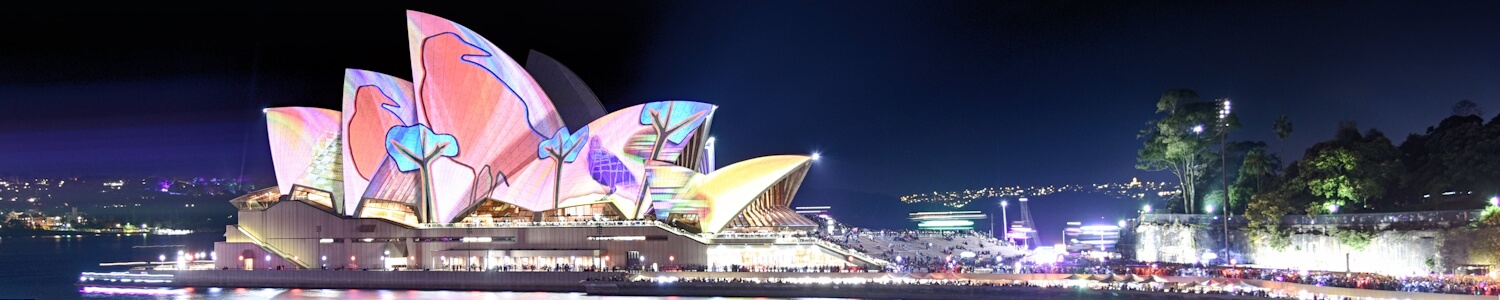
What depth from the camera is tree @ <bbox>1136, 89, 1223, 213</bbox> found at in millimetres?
55734

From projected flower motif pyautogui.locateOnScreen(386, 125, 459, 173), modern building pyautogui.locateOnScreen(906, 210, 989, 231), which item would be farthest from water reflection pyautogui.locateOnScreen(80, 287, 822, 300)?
modern building pyautogui.locateOnScreen(906, 210, 989, 231)

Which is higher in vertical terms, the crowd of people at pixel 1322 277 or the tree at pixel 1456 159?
the tree at pixel 1456 159

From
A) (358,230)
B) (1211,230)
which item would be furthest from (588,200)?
(1211,230)

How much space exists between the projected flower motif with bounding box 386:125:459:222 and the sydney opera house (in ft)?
0.22

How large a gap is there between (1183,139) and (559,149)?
29155mm

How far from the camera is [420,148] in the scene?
56812mm

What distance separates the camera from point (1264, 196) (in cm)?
4972

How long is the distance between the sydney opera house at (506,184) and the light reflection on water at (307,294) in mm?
3319

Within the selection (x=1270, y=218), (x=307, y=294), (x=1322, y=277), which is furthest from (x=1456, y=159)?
(x=307, y=294)

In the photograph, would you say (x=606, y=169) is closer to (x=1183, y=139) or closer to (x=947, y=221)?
(x=1183, y=139)

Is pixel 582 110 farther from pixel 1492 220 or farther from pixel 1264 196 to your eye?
pixel 1492 220

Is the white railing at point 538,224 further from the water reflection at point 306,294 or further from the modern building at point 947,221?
the modern building at point 947,221

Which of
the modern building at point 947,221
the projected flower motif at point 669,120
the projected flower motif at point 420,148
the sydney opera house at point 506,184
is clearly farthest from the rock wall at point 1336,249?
the modern building at point 947,221

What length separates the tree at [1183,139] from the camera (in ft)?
183
